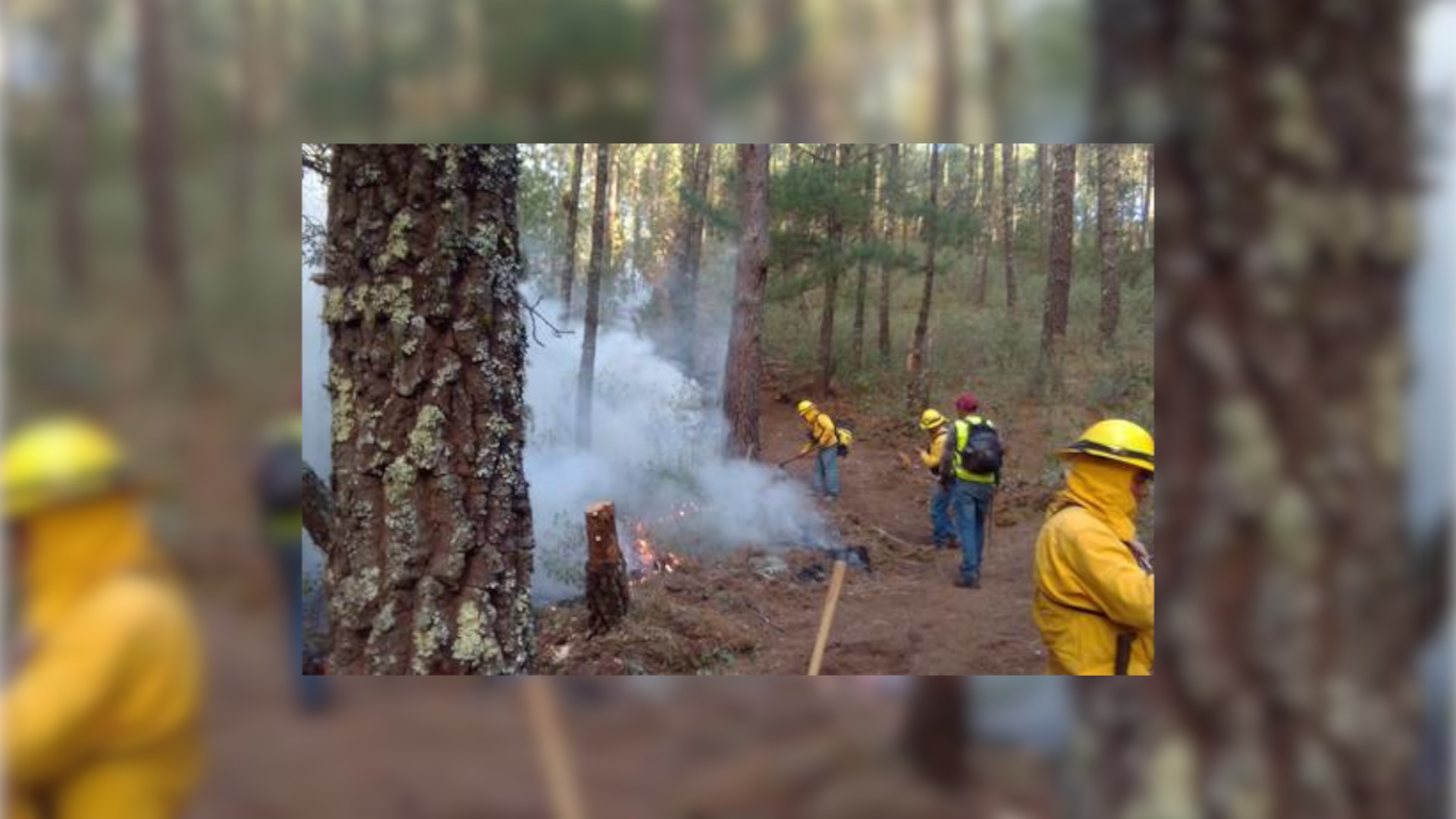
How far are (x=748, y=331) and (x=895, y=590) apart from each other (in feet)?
2.74

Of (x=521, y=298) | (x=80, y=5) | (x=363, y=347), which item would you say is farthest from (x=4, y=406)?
(x=521, y=298)

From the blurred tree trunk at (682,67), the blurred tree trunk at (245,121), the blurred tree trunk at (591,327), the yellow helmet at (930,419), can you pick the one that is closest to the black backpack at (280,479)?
the blurred tree trunk at (245,121)

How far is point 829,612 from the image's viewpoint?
306cm

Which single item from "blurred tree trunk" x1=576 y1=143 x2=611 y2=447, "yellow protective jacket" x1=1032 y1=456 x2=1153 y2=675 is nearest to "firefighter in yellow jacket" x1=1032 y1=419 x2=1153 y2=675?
"yellow protective jacket" x1=1032 y1=456 x2=1153 y2=675

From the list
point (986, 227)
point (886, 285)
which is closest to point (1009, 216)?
point (986, 227)

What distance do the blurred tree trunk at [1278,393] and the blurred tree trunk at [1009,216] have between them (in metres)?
1.15

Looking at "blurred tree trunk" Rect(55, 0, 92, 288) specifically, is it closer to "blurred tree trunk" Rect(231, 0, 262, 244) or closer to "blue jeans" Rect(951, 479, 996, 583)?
"blurred tree trunk" Rect(231, 0, 262, 244)

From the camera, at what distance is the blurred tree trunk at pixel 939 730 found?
1977 mm

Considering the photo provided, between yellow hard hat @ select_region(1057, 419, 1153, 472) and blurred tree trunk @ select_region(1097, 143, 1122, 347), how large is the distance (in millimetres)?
269

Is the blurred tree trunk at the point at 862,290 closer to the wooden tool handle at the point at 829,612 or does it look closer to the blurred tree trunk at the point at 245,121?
the wooden tool handle at the point at 829,612

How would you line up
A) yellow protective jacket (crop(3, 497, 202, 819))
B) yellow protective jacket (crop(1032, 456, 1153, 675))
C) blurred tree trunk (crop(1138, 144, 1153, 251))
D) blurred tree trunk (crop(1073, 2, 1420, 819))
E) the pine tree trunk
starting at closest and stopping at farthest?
blurred tree trunk (crop(1073, 2, 1420, 819)), yellow protective jacket (crop(3, 497, 202, 819)), blurred tree trunk (crop(1138, 144, 1153, 251)), yellow protective jacket (crop(1032, 456, 1153, 675)), the pine tree trunk

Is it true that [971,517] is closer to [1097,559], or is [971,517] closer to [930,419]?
[930,419]

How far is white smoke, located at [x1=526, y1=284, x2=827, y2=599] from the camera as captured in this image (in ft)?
9.54

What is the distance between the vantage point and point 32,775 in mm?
1552
